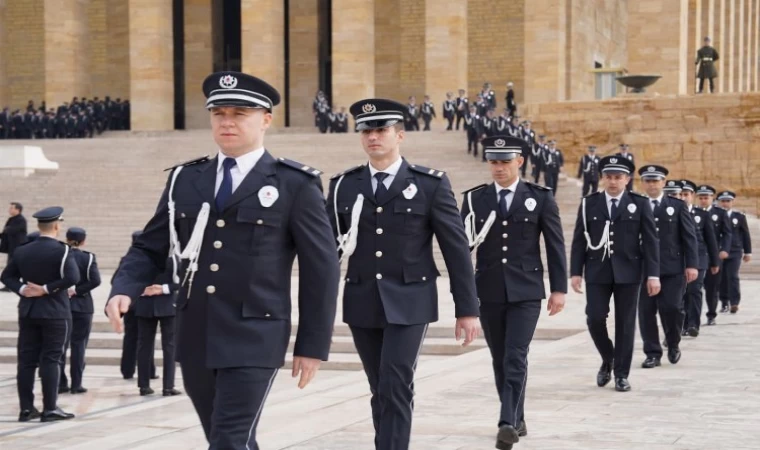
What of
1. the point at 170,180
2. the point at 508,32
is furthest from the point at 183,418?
the point at 508,32

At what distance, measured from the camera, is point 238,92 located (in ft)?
15.1

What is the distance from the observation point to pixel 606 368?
9.46m

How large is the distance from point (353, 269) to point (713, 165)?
24.5 meters

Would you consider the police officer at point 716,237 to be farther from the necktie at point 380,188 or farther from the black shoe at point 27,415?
the necktie at point 380,188

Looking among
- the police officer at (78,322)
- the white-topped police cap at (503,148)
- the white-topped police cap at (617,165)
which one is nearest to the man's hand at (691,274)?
the white-topped police cap at (617,165)

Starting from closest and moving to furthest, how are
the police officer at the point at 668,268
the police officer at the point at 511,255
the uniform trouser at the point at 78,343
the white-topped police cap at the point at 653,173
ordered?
the police officer at the point at 511,255, the police officer at the point at 668,268, the white-topped police cap at the point at 653,173, the uniform trouser at the point at 78,343

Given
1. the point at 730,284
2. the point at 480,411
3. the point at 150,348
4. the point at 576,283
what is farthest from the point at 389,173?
the point at 730,284

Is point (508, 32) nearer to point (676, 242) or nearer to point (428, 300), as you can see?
point (676, 242)

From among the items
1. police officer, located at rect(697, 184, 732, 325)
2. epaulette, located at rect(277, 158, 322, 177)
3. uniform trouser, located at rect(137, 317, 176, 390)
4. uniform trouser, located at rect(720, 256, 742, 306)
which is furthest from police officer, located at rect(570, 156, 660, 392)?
uniform trouser, located at rect(720, 256, 742, 306)

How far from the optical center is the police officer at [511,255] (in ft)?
24.0

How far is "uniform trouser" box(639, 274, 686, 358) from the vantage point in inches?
422

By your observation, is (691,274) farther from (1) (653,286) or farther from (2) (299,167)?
(2) (299,167)

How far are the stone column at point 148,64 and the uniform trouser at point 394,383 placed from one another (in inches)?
1304

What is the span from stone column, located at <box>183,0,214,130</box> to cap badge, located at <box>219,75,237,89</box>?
38323 millimetres
